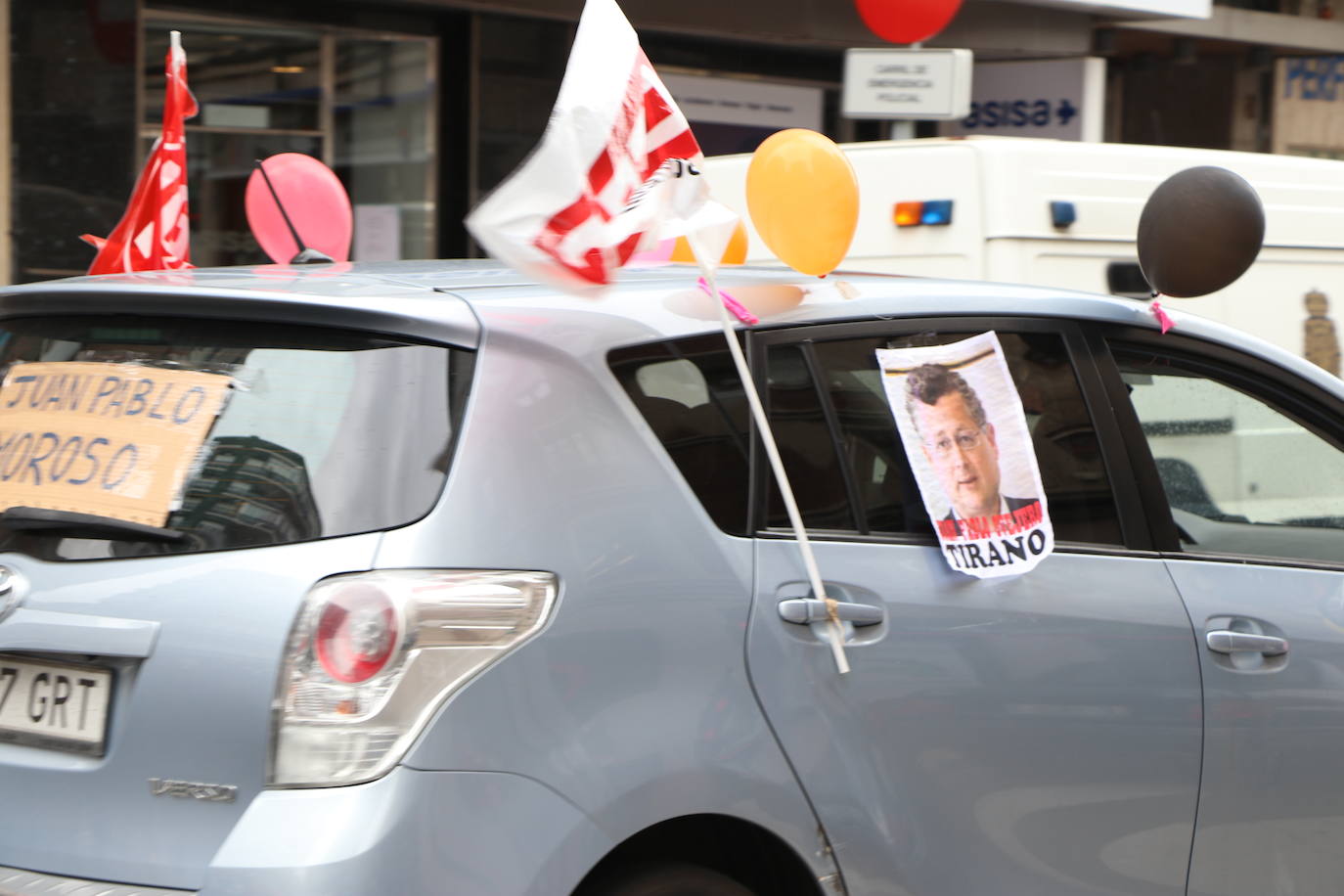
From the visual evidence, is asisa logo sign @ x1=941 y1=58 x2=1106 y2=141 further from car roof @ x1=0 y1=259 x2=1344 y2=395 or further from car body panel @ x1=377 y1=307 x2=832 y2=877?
car body panel @ x1=377 y1=307 x2=832 y2=877

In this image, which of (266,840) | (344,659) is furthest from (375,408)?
(266,840)

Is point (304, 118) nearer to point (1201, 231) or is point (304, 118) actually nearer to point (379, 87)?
point (379, 87)

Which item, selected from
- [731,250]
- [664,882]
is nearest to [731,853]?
[664,882]

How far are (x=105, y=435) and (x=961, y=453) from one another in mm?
1448

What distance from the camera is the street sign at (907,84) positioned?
7.45 meters

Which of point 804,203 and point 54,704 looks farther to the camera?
point 804,203

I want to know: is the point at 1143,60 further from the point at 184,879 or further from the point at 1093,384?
the point at 184,879

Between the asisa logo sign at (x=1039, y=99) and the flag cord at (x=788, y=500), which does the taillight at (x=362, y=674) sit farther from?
the asisa logo sign at (x=1039, y=99)

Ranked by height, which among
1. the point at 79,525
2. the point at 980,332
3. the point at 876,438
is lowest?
the point at 79,525

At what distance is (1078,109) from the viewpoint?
13211 millimetres

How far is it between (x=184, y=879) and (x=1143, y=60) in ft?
52.2

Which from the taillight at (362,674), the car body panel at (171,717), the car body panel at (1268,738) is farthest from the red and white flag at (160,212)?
the car body panel at (1268,738)

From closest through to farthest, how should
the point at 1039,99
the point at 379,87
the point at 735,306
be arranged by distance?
the point at 735,306 < the point at 379,87 < the point at 1039,99

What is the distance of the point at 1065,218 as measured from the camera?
5508 mm
